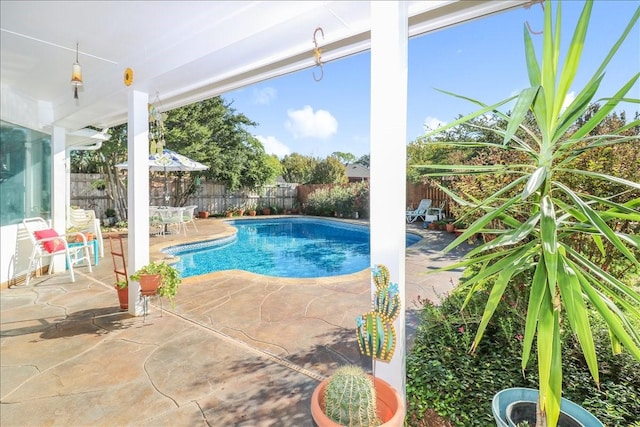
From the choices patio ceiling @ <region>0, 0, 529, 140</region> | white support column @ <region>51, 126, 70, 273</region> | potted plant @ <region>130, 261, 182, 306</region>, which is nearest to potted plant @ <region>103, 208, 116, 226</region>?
white support column @ <region>51, 126, 70, 273</region>

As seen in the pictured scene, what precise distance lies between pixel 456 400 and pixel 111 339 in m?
3.17

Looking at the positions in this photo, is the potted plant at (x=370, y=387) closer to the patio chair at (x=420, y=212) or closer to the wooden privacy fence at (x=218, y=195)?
the wooden privacy fence at (x=218, y=195)

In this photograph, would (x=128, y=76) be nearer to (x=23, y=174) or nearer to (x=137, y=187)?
(x=137, y=187)

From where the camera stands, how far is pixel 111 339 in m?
3.22

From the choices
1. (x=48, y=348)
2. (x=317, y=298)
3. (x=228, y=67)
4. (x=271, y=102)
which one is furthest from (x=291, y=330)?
(x=271, y=102)

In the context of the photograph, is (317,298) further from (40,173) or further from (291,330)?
(40,173)

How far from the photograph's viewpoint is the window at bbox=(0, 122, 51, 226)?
5113 millimetres

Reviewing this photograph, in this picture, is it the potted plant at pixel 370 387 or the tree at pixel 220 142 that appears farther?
the tree at pixel 220 142

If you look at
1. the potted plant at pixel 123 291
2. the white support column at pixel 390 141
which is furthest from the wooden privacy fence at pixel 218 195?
the white support column at pixel 390 141

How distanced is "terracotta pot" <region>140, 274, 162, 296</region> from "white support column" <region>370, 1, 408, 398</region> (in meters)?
2.81

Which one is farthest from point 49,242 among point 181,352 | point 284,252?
point 284,252

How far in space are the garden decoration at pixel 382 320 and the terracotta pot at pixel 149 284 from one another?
9.00 feet

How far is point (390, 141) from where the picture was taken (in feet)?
5.79

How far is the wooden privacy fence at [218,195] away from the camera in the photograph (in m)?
12.0
